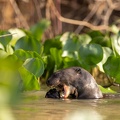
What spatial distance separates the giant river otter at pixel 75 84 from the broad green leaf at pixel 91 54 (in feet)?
2.05

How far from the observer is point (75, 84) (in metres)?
3.79

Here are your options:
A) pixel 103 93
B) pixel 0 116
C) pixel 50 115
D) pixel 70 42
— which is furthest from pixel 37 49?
pixel 0 116

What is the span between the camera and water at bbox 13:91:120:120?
8.56 ft

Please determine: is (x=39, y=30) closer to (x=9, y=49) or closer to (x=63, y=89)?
(x=9, y=49)

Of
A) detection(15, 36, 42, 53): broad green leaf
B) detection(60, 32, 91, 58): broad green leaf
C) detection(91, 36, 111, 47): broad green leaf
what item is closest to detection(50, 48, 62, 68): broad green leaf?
detection(15, 36, 42, 53): broad green leaf

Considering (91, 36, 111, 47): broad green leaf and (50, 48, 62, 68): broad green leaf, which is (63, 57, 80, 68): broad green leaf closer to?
(50, 48, 62, 68): broad green leaf

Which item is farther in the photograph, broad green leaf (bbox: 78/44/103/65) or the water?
broad green leaf (bbox: 78/44/103/65)

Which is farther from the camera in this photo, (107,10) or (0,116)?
(107,10)

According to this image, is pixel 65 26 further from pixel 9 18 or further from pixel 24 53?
pixel 24 53

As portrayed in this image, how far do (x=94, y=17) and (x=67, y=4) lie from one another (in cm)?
61

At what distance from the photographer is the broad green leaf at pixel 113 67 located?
4.11m

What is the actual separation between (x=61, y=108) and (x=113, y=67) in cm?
121

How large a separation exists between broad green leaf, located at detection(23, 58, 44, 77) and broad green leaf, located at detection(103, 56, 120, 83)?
1.91 ft

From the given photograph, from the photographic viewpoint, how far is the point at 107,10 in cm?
924
